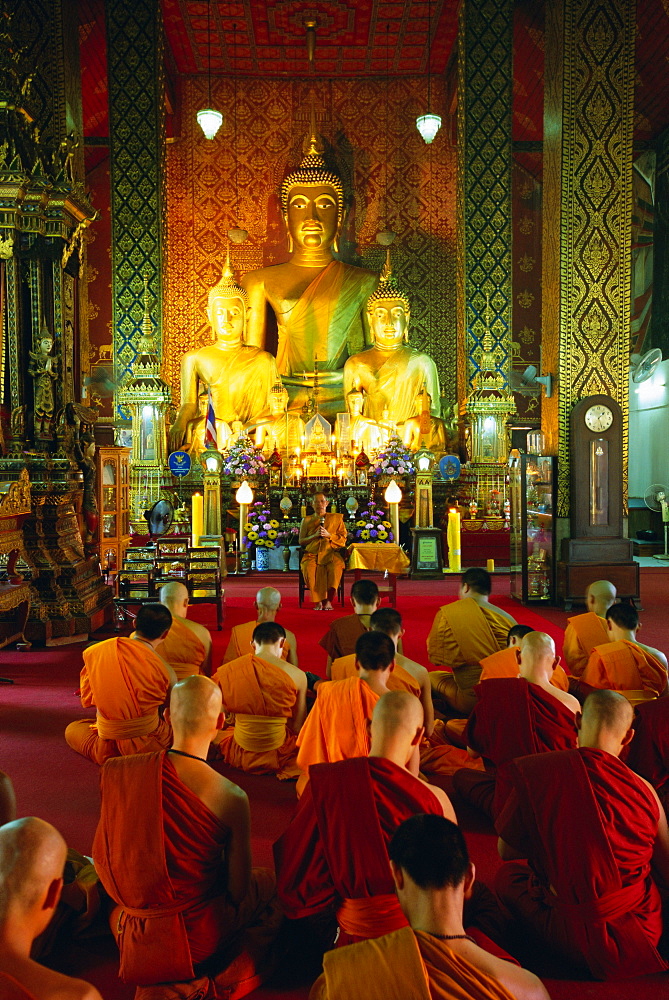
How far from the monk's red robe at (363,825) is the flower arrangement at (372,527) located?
8.49 meters

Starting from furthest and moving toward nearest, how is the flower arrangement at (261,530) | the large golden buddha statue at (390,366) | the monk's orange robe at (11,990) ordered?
the large golden buddha statue at (390,366) → the flower arrangement at (261,530) → the monk's orange robe at (11,990)

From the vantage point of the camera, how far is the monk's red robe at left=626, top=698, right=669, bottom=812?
124 inches

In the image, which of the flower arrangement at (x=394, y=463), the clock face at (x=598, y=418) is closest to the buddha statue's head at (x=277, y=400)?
the flower arrangement at (x=394, y=463)

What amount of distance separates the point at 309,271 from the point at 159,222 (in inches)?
126

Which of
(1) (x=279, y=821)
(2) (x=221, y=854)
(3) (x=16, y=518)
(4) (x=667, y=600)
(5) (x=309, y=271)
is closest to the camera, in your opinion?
(2) (x=221, y=854)

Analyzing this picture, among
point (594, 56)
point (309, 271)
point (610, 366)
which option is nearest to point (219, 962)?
point (610, 366)

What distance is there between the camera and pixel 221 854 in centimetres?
247

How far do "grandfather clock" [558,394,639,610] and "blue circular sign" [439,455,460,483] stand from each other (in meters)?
5.00

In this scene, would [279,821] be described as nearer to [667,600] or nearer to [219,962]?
[219,962]

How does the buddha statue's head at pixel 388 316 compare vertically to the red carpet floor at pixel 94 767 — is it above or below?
above

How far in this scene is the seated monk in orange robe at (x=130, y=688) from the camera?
13.2ft

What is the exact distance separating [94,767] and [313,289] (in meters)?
12.9

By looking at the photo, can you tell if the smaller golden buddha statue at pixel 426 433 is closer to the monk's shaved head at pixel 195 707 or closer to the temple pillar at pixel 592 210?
the temple pillar at pixel 592 210

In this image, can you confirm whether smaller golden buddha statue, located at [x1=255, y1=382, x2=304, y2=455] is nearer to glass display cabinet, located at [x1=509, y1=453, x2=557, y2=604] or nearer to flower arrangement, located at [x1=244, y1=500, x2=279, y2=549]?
flower arrangement, located at [x1=244, y1=500, x2=279, y2=549]
